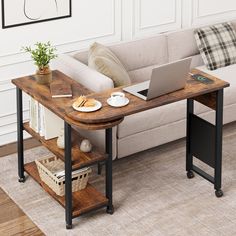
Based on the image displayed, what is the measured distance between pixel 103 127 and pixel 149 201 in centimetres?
77

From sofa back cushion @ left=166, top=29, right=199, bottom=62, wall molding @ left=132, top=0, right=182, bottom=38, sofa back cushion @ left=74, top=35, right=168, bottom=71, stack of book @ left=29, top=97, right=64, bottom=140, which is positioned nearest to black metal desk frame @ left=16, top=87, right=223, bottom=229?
stack of book @ left=29, top=97, right=64, bottom=140

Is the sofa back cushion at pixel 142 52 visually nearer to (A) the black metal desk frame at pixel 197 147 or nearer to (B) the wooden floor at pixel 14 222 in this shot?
(A) the black metal desk frame at pixel 197 147

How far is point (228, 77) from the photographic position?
16.9ft

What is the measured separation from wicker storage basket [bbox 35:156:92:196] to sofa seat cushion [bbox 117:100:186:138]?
1.54ft

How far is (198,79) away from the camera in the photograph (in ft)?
13.5

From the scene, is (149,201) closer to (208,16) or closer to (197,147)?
(197,147)

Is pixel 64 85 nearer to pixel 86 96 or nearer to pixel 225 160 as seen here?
pixel 86 96

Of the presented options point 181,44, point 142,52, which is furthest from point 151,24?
point 142,52

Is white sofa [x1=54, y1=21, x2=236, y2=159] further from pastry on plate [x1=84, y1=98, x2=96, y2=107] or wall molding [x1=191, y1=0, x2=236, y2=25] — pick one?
pastry on plate [x1=84, y1=98, x2=96, y2=107]

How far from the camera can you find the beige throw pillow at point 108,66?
4484 mm

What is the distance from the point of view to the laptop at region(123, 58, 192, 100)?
377cm

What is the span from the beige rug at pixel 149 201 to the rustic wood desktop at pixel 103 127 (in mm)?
87

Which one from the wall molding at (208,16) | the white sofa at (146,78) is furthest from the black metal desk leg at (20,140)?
the wall molding at (208,16)

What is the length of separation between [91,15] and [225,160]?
147 cm
